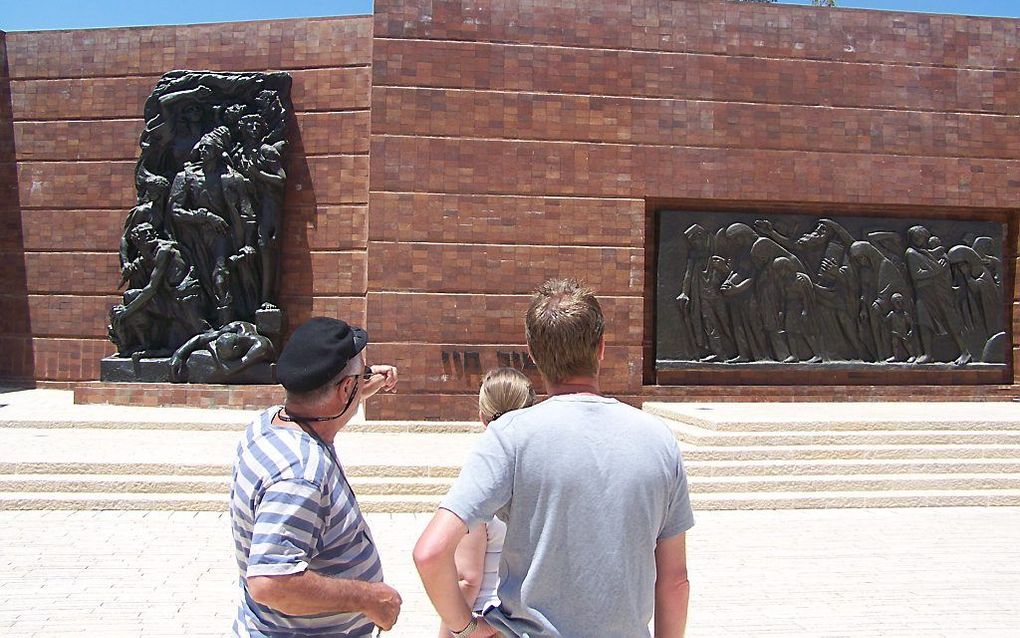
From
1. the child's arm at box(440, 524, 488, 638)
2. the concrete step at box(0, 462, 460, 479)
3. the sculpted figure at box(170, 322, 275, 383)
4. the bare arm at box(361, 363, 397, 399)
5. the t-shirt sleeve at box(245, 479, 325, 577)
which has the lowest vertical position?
the concrete step at box(0, 462, 460, 479)

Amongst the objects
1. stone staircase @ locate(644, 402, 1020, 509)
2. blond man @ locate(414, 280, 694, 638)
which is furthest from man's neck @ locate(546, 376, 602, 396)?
stone staircase @ locate(644, 402, 1020, 509)

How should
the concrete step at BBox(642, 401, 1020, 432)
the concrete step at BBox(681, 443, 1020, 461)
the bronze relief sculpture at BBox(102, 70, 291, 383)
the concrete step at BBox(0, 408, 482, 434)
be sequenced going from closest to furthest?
the concrete step at BBox(681, 443, 1020, 461) → the concrete step at BBox(642, 401, 1020, 432) → the concrete step at BBox(0, 408, 482, 434) → the bronze relief sculpture at BBox(102, 70, 291, 383)

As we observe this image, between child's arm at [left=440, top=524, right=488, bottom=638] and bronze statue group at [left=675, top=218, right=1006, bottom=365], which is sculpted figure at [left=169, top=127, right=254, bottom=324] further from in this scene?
child's arm at [left=440, top=524, right=488, bottom=638]

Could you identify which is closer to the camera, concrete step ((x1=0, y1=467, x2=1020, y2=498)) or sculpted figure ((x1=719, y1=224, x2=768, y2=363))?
concrete step ((x1=0, y1=467, x2=1020, y2=498))

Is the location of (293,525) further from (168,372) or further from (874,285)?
(874,285)

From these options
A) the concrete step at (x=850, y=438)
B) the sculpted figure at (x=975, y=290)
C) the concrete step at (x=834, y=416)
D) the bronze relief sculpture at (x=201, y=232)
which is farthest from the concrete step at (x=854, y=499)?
the bronze relief sculpture at (x=201, y=232)

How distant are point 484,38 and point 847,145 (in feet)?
15.3

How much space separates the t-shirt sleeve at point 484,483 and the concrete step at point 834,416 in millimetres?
6924

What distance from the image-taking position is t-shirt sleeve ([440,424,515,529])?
1.87 m

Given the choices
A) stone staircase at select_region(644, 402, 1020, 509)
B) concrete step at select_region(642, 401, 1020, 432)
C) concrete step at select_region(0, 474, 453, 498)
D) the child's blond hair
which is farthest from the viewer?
concrete step at select_region(642, 401, 1020, 432)

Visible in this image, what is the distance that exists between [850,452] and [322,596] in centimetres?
728

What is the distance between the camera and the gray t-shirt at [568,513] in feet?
6.25

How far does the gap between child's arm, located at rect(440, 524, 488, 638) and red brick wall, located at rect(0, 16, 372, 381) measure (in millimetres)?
8658

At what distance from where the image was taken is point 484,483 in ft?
6.19
